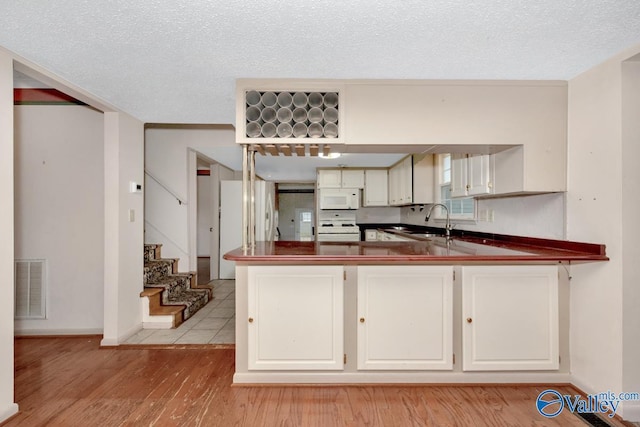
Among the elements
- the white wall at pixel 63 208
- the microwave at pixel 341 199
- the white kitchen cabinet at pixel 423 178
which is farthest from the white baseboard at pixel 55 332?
the white kitchen cabinet at pixel 423 178

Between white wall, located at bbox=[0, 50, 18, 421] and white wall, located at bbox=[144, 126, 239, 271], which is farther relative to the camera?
white wall, located at bbox=[144, 126, 239, 271]

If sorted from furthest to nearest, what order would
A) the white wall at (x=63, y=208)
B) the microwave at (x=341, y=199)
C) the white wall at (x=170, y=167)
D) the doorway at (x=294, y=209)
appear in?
the doorway at (x=294, y=209) < the microwave at (x=341, y=199) < the white wall at (x=170, y=167) < the white wall at (x=63, y=208)

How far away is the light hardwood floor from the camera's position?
1.75m

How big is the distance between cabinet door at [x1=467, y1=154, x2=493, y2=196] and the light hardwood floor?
1.47m

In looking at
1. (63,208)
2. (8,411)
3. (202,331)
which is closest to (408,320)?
(202,331)

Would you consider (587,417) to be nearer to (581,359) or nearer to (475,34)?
(581,359)

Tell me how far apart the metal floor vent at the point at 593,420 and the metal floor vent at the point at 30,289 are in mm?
4239

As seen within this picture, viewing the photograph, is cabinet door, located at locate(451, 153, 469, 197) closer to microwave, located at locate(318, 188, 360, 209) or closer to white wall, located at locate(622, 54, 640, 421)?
white wall, located at locate(622, 54, 640, 421)

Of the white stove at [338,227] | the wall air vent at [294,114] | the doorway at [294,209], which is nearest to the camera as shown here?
the wall air vent at [294,114]

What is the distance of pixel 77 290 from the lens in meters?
3.03

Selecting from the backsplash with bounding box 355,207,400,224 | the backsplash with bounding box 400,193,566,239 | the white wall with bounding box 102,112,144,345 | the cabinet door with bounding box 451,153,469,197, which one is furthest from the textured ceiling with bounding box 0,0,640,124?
the backsplash with bounding box 355,207,400,224

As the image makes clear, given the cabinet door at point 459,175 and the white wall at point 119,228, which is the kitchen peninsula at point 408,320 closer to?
the cabinet door at point 459,175

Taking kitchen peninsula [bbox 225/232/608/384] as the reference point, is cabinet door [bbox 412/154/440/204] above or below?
above

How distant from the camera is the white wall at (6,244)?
1.76 metres
